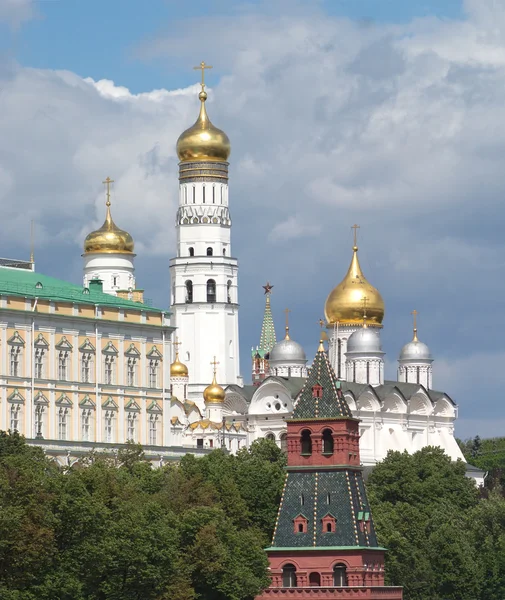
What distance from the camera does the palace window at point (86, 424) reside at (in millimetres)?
143250

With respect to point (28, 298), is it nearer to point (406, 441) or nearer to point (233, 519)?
point (233, 519)

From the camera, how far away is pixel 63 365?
142750 millimetres

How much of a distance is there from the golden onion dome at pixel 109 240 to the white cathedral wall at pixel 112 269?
0.33 meters

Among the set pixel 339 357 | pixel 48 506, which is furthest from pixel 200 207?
pixel 48 506

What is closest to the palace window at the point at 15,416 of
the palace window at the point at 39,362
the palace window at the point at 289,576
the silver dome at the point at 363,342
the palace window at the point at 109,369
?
the palace window at the point at 39,362

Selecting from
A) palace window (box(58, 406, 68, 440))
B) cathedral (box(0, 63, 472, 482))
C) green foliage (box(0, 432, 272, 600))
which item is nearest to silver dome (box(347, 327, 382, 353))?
cathedral (box(0, 63, 472, 482))

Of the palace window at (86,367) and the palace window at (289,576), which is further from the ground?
the palace window at (86,367)

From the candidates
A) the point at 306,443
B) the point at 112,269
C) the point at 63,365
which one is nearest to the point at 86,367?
the point at 63,365

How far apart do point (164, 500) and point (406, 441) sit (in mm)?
77334

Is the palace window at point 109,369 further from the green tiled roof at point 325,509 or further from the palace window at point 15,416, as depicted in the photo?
the green tiled roof at point 325,509

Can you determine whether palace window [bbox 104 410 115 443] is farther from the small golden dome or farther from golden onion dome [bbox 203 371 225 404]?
golden onion dome [bbox 203 371 225 404]

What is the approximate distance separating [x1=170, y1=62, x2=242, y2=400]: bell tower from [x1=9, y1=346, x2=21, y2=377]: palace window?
129 ft

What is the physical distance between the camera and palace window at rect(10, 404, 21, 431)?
139 meters

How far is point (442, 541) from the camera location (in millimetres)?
124312
